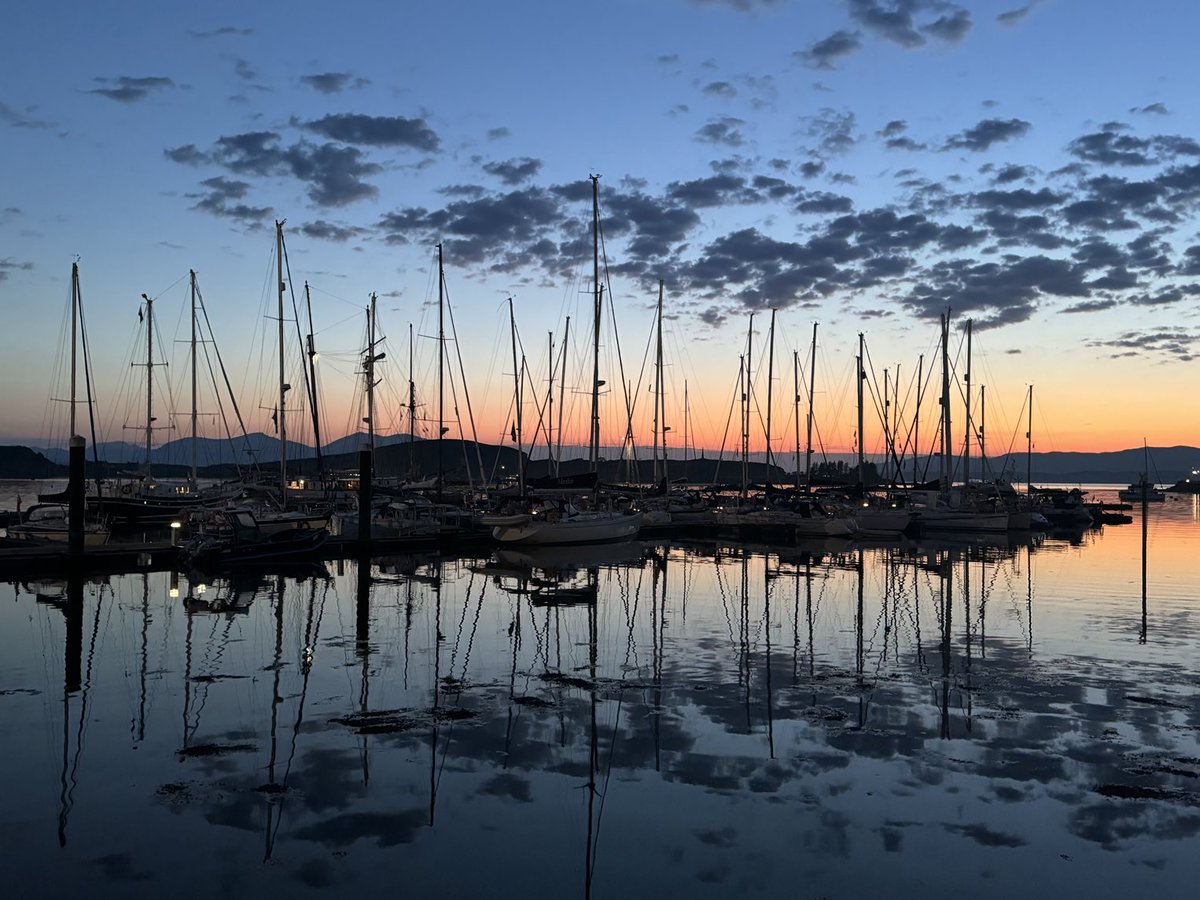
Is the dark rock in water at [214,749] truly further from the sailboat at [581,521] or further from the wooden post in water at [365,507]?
the sailboat at [581,521]

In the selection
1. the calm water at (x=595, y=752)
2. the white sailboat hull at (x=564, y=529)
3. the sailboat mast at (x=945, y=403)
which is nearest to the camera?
the calm water at (x=595, y=752)

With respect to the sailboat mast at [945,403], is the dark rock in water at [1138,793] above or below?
below

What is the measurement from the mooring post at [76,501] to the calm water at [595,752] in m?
7.46

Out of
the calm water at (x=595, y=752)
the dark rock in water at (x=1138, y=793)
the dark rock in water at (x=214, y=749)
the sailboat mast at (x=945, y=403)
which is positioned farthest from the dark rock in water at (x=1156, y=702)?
the sailboat mast at (x=945, y=403)

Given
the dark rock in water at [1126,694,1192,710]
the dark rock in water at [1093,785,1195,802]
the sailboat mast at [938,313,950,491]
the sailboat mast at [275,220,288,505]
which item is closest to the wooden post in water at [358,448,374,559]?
the sailboat mast at [275,220,288,505]

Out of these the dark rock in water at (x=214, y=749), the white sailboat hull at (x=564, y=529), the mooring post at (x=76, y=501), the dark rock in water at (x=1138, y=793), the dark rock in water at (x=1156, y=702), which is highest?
the mooring post at (x=76, y=501)

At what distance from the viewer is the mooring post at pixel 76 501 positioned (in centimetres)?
3300

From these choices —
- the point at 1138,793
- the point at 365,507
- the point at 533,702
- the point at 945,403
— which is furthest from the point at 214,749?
the point at 945,403

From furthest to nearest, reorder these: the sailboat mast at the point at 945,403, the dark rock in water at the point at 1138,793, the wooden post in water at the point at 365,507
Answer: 1. the sailboat mast at the point at 945,403
2. the wooden post in water at the point at 365,507
3. the dark rock in water at the point at 1138,793

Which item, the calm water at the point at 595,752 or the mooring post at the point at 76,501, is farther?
the mooring post at the point at 76,501

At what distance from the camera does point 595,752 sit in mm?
12578

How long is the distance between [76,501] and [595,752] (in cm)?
2703

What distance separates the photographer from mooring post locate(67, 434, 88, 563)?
3300 cm

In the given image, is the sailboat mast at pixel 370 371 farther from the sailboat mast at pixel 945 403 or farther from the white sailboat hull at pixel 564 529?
the sailboat mast at pixel 945 403
